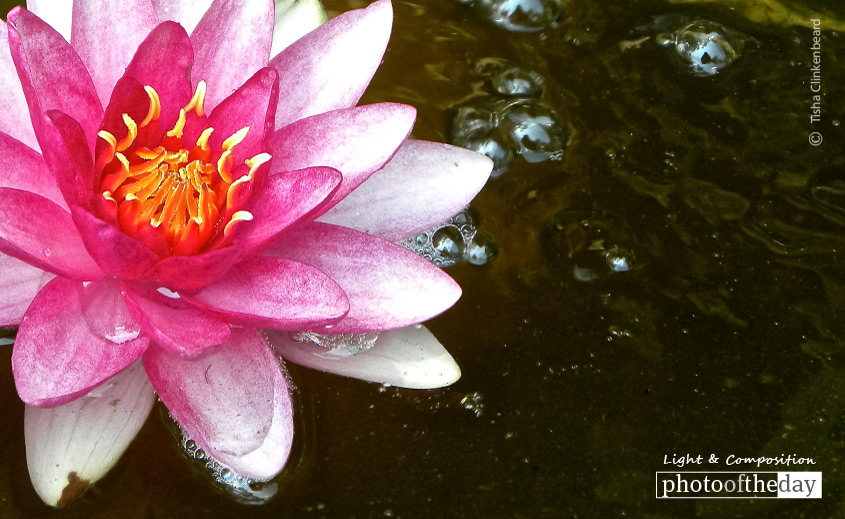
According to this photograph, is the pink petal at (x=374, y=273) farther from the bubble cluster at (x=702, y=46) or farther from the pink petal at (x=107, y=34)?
the bubble cluster at (x=702, y=46)

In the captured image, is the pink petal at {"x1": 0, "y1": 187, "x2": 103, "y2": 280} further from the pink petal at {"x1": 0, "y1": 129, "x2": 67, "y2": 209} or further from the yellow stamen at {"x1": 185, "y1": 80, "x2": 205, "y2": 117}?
the yellow stamen at {"x1": 185, "y1": 80, "x2": 205, "y2": 117}

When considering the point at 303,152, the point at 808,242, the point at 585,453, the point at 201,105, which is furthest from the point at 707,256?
the point at 201,105

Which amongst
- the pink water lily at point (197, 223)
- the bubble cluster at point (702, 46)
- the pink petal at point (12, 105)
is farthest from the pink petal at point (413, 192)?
the bubble cluster at point (702, 46)

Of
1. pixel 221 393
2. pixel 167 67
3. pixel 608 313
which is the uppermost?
pixel 167 67

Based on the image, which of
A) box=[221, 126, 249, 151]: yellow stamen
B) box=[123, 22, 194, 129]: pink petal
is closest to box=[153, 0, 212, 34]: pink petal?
box=[123, 22, 194, 129]: pink petal

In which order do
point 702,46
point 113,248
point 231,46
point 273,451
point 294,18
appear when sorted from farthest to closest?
1. point 702,46
2. point 294,18
3. point 231,46
4. point 273,451
5. point 113,248

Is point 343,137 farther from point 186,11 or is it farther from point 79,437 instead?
point 79,437

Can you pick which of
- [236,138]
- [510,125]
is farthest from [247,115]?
[510,125]
